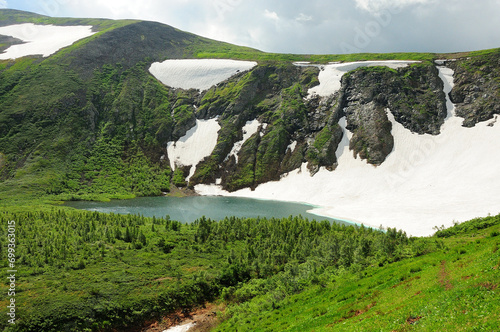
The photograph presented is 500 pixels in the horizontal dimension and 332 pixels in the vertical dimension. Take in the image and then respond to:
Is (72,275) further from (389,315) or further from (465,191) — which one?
(465,191)

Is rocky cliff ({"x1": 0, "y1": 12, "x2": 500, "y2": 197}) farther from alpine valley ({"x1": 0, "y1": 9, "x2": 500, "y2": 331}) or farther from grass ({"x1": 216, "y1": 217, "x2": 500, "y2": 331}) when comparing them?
grass ({"x1": 216, "y1": 217, "x2": 500, "y2": 331})

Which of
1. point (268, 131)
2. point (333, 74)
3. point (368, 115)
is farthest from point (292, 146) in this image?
point (333, 74)

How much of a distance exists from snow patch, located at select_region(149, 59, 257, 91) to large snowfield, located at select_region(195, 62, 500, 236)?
7504 cm

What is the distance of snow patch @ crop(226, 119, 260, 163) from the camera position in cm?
11993

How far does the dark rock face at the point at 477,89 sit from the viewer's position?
9712 cm

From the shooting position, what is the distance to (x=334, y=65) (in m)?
146

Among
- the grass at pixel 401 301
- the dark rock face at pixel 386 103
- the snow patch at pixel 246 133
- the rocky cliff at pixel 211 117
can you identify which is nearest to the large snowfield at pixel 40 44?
the rocky cliff at pixel 211 117

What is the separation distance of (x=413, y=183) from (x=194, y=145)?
3510 inches

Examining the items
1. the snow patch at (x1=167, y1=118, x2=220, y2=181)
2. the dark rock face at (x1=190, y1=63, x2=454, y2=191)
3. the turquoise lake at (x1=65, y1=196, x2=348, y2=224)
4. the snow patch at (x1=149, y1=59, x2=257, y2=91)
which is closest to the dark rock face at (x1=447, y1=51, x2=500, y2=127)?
the dark rock face at (x1=190, y1=63, x2=454, y2=191)

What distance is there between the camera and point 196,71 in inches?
6609

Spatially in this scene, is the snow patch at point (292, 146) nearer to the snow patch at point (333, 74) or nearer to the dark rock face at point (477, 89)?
the snow patch at point (333, 74)

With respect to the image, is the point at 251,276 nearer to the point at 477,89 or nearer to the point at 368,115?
the point at 368,115

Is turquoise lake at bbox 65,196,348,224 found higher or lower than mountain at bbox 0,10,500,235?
lower

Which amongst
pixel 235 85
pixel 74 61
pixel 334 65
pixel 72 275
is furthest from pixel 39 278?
pixel 74 61
